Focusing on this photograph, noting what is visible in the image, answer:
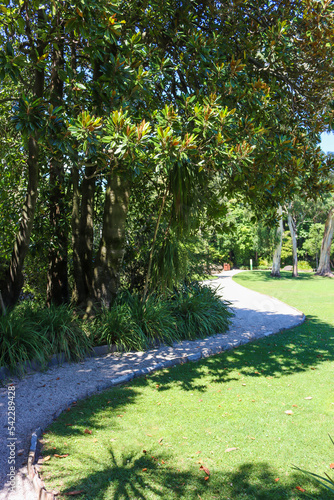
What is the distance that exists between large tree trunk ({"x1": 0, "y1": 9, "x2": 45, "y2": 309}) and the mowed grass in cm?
293

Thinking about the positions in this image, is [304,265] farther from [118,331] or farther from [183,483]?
[183,483]

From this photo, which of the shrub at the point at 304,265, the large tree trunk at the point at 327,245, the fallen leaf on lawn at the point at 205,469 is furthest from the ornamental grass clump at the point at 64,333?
the shrub at the point at 304,265

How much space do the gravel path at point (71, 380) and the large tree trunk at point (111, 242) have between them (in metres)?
1.33

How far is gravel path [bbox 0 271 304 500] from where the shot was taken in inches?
129

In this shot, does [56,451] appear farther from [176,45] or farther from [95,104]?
[176,45]

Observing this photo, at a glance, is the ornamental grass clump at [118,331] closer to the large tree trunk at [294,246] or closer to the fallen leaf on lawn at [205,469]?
the fallen leaf on lawn at [205,469]

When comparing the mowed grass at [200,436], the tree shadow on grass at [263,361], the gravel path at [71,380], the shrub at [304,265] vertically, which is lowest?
the tree shadow on grass at [263,361]

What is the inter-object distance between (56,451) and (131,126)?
3.51 metres

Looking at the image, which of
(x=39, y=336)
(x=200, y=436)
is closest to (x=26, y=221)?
(x=39, y=336)

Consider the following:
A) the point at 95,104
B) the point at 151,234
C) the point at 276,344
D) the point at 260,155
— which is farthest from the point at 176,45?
the point at 276,344

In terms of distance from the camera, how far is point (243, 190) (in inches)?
269

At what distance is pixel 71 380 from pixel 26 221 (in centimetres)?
279

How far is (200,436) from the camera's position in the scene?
3.66m

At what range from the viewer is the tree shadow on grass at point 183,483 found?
2.73 m
